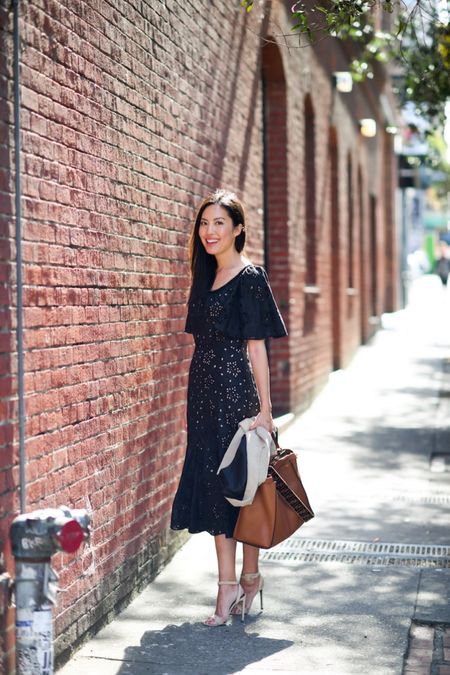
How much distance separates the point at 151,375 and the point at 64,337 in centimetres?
158

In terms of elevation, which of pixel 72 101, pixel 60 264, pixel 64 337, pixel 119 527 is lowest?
pixel 119 527

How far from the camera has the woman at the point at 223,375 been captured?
5.39 metres

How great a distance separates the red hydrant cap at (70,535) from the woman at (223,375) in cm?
160

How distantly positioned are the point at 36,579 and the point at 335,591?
258cm

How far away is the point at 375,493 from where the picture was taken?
869cm

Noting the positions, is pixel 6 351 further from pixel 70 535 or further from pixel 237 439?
pixel 237 439

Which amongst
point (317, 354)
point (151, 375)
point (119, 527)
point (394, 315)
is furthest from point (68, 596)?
point (394, 315)

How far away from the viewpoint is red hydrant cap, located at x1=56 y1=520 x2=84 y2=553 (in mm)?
3795

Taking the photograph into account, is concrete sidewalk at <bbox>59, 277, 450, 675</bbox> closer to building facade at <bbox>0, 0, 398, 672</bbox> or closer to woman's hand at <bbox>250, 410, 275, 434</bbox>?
building facade at <bbox>0, 0, 398, 672</bbox>

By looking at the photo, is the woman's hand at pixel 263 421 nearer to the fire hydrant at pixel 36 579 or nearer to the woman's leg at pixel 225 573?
the woman's leg at pixel 225 573

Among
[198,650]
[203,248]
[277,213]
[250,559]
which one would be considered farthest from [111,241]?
[277,213]

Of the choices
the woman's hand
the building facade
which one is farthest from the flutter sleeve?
the building facade

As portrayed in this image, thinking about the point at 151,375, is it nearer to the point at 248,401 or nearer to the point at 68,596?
the point at 248,401

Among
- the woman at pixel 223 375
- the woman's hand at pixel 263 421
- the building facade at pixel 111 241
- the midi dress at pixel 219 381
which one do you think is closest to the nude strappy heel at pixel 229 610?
the woman at pixel 223 375
